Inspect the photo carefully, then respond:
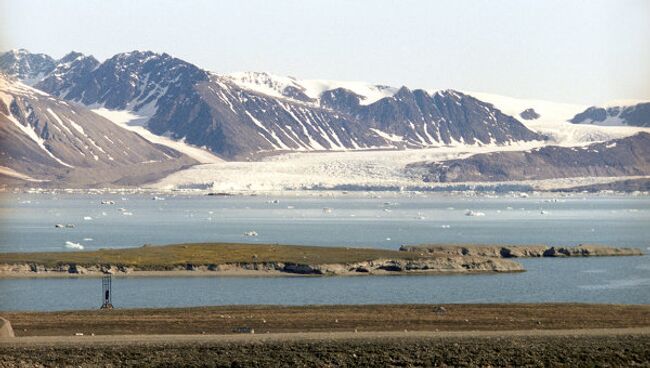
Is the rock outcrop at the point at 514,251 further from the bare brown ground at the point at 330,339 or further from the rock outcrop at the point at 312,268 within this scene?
the bare brown ground at the point at 330,339

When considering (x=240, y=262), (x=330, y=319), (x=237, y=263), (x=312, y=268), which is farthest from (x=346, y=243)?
(x=330, y=319)

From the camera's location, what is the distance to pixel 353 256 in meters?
66.4

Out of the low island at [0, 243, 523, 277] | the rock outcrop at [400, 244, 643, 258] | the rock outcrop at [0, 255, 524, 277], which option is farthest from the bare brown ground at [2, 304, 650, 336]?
the rock outcrop at [400, 244, 643, 258]

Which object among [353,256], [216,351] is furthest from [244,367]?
[353,256]

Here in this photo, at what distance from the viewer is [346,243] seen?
89.1 meters

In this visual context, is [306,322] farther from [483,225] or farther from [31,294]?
[483,225]

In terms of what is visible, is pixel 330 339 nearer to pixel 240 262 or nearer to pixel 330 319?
pixel 330 319

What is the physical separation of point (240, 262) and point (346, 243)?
84.7 ft

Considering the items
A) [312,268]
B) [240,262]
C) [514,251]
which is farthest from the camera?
[514,251]

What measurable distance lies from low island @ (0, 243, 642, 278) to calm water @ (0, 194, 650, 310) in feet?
6.72

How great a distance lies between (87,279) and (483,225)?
68121 millimetres

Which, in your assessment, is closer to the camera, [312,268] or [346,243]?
[312,268]

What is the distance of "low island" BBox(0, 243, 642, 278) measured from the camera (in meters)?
61.7

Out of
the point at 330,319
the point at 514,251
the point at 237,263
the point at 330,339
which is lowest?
the point at 330,339
